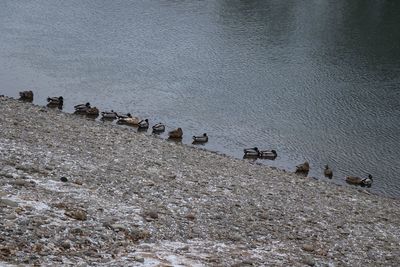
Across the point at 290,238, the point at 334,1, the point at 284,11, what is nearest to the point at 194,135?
the point at 290,238

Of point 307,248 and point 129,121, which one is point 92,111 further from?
point 307,248

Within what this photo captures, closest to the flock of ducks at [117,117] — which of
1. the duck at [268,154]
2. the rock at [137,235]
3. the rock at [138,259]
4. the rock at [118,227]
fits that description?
the duck at [268,154]

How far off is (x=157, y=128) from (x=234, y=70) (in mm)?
15126

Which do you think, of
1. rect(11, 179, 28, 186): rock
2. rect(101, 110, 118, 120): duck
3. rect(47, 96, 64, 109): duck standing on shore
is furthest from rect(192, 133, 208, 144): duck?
rect(11, 179, 28, 186): rock

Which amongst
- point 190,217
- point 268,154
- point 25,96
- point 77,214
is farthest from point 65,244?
point 25,96

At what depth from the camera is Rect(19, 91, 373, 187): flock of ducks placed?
99.3ft

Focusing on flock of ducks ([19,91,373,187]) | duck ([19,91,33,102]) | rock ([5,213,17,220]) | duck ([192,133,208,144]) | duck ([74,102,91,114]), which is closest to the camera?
rock ([5,213,17,220])

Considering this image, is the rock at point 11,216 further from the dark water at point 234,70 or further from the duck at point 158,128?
the duck at point 158,128

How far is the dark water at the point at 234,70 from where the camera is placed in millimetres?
35344

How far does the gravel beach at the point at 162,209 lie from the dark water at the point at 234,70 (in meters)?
6.59

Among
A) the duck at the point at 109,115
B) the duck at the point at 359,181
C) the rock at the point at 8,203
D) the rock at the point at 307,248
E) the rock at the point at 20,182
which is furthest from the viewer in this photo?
the duck at the point at 109,115

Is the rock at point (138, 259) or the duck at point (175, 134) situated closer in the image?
the rock at point (138, 259)

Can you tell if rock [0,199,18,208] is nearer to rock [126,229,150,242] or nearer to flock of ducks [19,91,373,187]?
rock [126,229,150,242]

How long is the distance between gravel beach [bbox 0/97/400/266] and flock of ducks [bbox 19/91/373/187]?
147 cm
